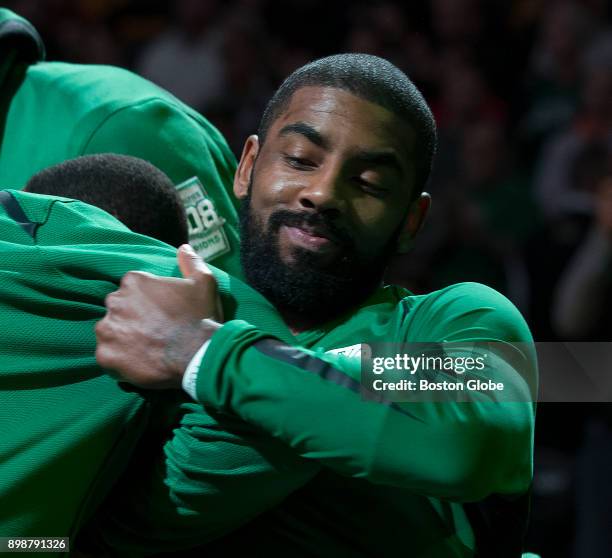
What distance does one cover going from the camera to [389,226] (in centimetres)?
179

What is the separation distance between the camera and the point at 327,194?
66.9 inches

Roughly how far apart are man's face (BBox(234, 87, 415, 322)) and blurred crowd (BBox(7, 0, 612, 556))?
168 cm

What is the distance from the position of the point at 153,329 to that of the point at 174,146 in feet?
3.25

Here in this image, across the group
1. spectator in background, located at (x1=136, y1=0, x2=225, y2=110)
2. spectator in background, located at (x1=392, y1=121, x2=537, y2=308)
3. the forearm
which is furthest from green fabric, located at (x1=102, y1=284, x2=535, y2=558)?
spectator in background, located at (x1=136, y1=0, x2=225, y2=110)

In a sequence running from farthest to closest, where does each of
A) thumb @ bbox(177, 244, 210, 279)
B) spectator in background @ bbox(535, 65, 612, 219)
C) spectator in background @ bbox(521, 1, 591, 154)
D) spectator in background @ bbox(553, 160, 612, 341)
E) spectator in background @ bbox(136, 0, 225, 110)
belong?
spectator in background @ bbox(136, 0, 225, 110)
spectator in background @ bbox(521, 1, 591, 154)
spectator in background @ bbox(535, 65, 612, 219)
spectator in background @ bbox(553, 160, 612, 341)
thumb @ bbox(177, 244, 210, 279)

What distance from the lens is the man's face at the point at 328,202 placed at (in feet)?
5.64

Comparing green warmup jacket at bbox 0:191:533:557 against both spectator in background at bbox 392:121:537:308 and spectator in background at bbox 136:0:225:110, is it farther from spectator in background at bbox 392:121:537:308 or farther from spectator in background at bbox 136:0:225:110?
spectator in background at bbox 136:0:225:110

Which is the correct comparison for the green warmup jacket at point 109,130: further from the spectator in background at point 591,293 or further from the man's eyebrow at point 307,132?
the spectator in background at point 591,293

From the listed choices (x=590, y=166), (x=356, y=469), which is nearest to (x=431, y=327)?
(x=356, y=469)

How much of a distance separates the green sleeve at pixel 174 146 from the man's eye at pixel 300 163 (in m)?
0.53

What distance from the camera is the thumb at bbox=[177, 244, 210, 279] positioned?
151cm

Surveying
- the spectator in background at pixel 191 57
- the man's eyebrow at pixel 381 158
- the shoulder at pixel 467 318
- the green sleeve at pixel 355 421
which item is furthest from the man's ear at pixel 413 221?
the spectator in background at pixel 191 57

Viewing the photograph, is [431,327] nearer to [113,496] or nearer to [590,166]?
[113,496]

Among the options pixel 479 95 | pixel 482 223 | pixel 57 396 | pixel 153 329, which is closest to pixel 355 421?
pixel 153 329
